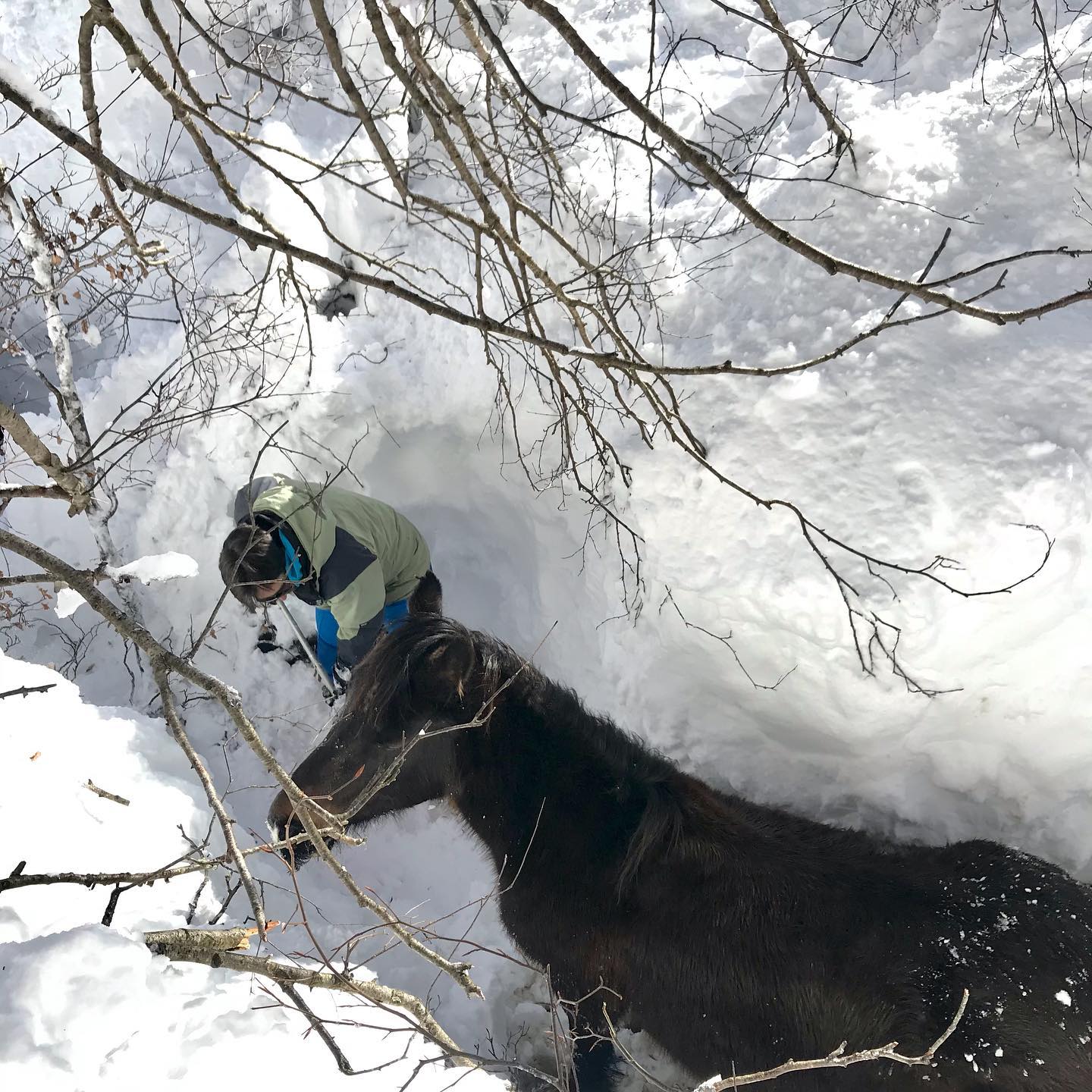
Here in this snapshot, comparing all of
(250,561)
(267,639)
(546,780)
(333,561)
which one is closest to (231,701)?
(546,780)

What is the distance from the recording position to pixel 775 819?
3.19 m

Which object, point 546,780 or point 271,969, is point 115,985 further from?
point 546,780

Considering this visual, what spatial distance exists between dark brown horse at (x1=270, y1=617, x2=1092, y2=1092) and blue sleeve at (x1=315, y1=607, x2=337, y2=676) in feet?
4.08

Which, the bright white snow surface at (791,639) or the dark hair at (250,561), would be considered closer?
the bright white snow surface at (791,639)

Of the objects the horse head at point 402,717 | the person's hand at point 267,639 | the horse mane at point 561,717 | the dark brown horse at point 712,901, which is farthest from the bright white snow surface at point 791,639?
the horse mane at point 561,717

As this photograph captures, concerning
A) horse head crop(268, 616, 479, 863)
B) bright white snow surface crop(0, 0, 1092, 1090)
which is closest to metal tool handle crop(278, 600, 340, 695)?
bright white snow surface crop(0, 0, 1092, 1090)

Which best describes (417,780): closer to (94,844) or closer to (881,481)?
(94,844)

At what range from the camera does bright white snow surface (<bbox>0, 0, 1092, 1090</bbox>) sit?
283 centimetres

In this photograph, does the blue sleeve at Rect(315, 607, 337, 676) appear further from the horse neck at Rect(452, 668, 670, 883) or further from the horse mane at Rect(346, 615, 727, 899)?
the horse neck at Rect(452, 668, 670, 883)

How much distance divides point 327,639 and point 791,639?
2687 mm

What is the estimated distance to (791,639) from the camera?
378cm

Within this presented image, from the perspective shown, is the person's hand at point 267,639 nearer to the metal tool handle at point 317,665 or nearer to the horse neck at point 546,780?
the metal tool handle at point 317,665

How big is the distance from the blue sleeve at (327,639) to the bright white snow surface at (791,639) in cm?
77

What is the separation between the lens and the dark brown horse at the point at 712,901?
2.55 meters
